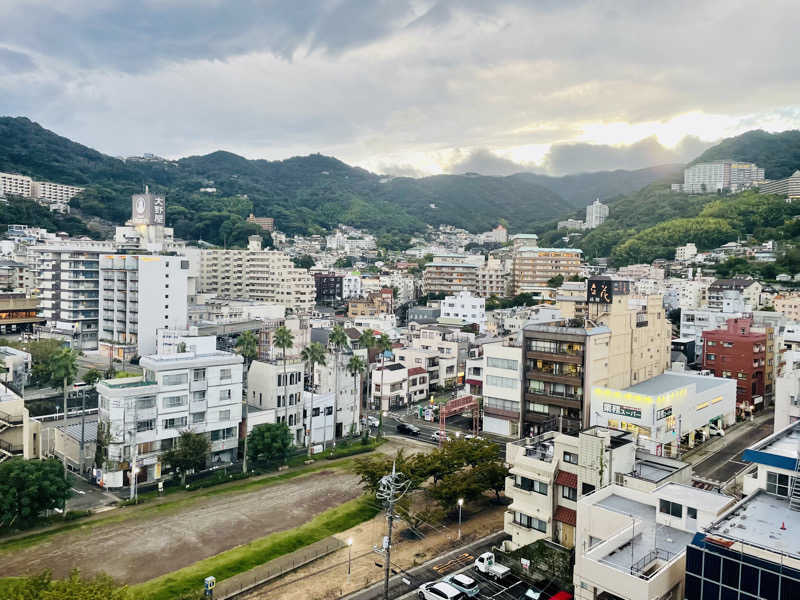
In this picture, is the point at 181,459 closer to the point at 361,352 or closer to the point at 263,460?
the point at 263,460

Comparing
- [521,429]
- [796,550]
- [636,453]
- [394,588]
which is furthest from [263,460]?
[796,550]

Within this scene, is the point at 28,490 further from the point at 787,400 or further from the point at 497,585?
the point at 787,400

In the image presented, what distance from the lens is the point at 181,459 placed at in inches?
1534

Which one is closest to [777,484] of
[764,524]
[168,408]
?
[764,524]

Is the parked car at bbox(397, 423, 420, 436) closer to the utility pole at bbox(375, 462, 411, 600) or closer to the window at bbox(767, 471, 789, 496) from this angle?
the utility pole at bbox(375, 462, 411, 600)

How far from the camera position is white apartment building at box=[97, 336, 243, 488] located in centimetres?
3897

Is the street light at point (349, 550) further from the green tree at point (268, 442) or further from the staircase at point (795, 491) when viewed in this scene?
the staircase at point (795, 491)

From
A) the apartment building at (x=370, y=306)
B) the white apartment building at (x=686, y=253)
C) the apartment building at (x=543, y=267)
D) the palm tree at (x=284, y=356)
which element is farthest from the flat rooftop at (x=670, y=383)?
the white apartment building at (x=686, y=253)

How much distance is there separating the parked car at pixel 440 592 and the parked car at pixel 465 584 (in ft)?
0.96

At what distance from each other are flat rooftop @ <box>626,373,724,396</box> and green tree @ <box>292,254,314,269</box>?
125065 mm

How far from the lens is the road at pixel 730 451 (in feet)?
142

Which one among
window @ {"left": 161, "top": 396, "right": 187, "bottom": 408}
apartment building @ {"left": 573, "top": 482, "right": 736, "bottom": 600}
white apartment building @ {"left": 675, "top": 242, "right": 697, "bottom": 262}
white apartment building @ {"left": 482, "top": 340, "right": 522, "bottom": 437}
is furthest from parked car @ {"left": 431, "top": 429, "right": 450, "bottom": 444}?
white apartment building @ {"left": 675, "top": 242, "right": 697, "bottom": 262}

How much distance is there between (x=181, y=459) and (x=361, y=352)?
26912 millimetres

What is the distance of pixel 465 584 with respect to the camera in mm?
26438
